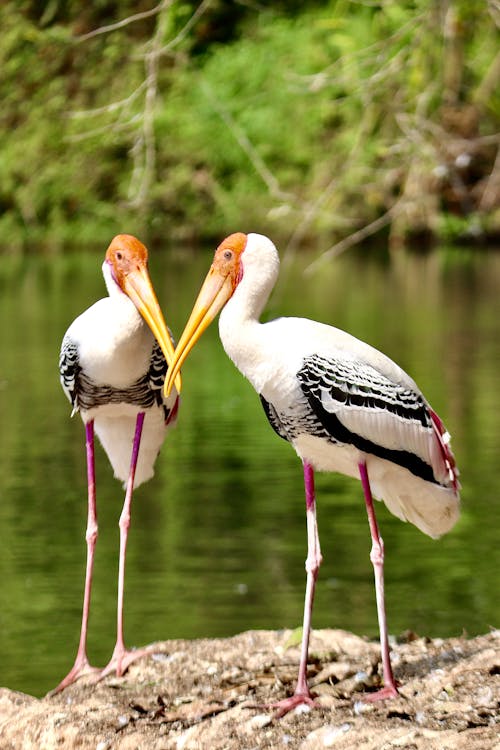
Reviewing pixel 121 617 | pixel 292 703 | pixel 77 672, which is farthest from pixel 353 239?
pixel 292 703

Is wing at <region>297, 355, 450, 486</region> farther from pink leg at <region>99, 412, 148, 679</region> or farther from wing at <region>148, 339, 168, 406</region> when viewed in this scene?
pink leg at <region>99, 412, 148, 679</region>

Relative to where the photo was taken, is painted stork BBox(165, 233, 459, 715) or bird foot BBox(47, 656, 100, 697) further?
bird foot BBox(47, 656, 100, 697)

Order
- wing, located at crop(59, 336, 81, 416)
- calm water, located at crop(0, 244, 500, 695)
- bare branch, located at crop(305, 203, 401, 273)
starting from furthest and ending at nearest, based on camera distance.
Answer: calm water, located at crop(0, 244, 500, 695) → bare branch, located at crop(305, 203, 401, 273) → wing, located at crop(59, 336, 81, 416)

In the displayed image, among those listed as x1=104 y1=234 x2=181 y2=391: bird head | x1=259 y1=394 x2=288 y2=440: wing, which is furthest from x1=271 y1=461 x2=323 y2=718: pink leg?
x1=104 y1=234 x2=181 y2=391: bird head

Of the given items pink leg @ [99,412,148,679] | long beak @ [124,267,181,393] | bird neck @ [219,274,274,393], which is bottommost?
pink leg @ [99,412,148,679]

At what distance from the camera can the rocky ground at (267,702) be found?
5.40 metres

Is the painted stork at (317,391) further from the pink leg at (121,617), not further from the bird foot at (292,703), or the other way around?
the pink leg at (121,617)

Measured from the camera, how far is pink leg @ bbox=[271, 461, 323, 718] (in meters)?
5.71

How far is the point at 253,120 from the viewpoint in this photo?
43.5 metres

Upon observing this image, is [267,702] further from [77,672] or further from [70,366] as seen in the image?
[70,366]

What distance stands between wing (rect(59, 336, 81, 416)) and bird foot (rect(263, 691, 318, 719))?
155 centimetres

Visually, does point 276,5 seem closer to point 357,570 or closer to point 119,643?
point 357,570

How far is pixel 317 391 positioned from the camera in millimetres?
5676

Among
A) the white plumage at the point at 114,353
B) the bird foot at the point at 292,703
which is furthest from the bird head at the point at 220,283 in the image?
the bird foot at the point at 292,703
